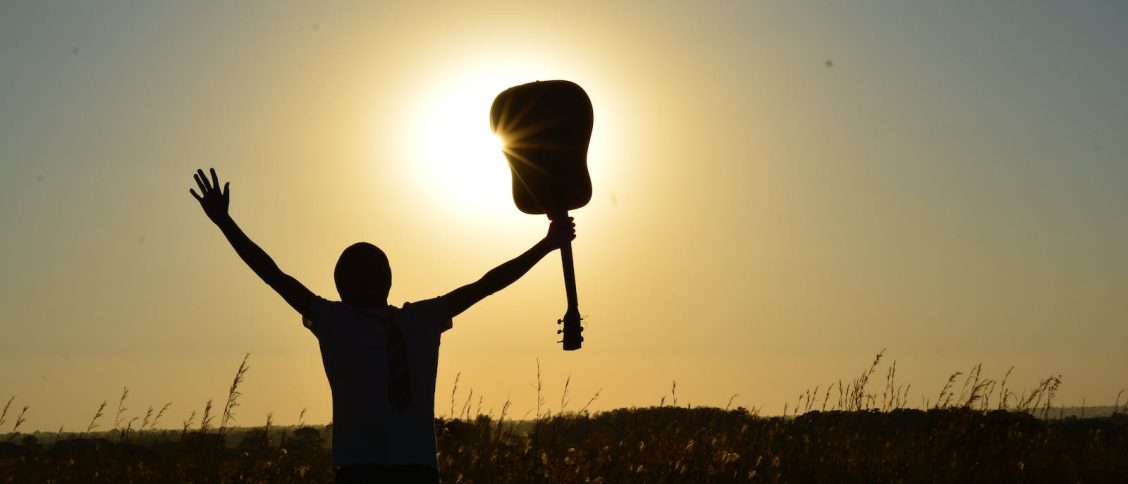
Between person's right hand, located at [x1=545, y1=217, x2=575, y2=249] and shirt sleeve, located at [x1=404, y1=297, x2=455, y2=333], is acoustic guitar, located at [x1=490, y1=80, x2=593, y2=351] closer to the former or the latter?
person's right hand, located at [x1=545, y1=217, x2=575, y2=249]

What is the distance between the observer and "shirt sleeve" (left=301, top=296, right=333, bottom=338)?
4328 millimetres

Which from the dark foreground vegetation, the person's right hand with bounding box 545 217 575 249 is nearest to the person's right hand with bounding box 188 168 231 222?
the person's right hand with bounding box 545 217 575 249

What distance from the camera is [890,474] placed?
341 inches

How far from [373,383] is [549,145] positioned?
2126mm

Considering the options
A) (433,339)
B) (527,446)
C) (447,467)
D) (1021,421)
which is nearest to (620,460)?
(527,446)

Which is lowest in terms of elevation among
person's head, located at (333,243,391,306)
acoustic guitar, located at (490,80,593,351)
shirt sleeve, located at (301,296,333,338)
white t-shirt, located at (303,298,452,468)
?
white t-shirt, located at (303,298,452,468)

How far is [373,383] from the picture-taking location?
4.23 metres

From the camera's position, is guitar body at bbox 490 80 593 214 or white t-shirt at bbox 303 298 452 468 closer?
white t-shirt at bbox 303 298 452 468

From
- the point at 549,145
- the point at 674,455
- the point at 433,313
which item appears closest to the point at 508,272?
the point at 433,313

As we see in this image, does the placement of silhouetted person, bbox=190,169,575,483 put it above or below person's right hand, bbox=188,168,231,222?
below

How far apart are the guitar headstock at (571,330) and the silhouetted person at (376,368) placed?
1337 millimetres

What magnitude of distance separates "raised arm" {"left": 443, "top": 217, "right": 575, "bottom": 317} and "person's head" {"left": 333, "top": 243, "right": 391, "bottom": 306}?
0.32m

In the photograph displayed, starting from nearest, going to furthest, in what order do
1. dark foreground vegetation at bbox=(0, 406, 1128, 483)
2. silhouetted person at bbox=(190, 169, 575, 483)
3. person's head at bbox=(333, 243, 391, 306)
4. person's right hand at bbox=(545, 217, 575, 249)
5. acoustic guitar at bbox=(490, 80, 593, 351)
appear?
silhouetted person at bbox=(190, 169, 575, 483)
person's head at bbox=(333, 243, 391, 306)
person's right hand at bbox=(545, 217, 575, 249)
acoustic guitar at bbox=(490, 80, 593, 351)
dark foreground vegetation at bbox=(0, 406, 1128, 483)

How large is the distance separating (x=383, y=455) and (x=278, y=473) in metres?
3.99
